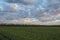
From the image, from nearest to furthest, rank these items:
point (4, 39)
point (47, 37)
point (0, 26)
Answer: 1. point (4, 39)
2. point (47, 37)
3. point (0, 26)

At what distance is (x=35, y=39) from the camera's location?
2566 centimetres

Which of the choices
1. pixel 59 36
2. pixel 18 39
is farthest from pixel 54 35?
pixel 18 39

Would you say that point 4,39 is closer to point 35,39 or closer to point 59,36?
point 35,39

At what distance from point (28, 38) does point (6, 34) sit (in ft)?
10.8

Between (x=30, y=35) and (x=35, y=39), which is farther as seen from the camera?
(x=30, y=35)

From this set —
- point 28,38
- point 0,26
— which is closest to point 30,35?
point 28,38

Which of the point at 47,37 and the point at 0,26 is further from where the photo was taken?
the point at 0,26

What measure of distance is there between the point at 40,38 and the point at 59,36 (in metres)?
3.46

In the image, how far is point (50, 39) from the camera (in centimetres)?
2642

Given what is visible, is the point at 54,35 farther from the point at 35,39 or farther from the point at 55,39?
the point at 35,39

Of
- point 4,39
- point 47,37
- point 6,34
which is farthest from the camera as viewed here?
point 47,37

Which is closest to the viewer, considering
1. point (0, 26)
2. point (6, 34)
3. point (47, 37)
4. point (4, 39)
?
point (4, 39)

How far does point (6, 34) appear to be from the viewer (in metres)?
25.2

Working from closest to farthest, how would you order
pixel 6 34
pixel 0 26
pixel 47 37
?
pixel 6 34 < pixel 47 37 < pixel 0 26
